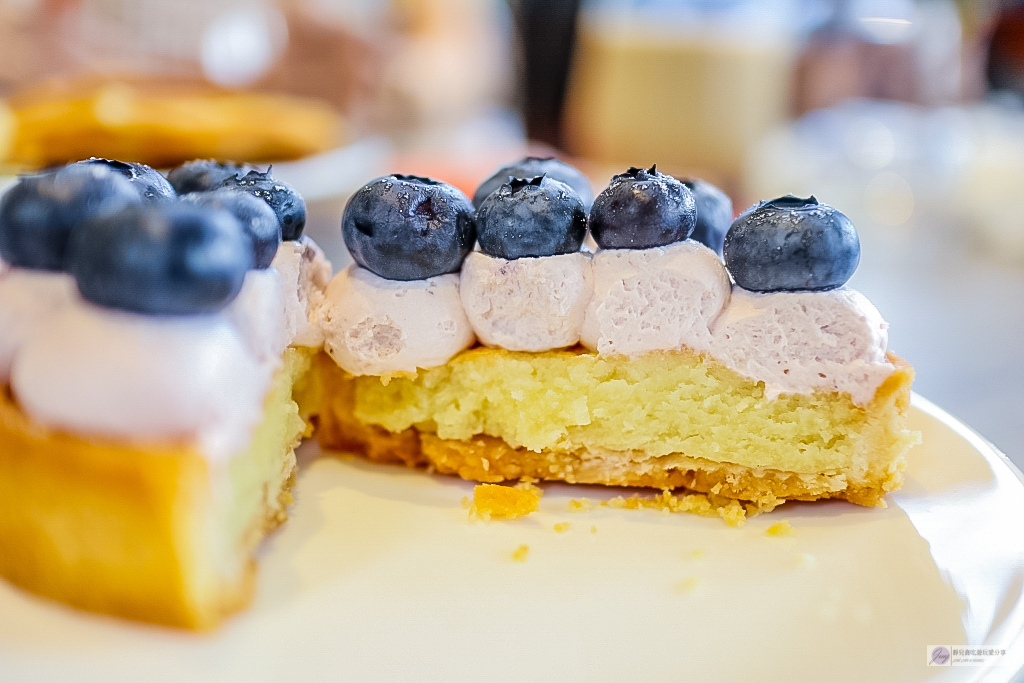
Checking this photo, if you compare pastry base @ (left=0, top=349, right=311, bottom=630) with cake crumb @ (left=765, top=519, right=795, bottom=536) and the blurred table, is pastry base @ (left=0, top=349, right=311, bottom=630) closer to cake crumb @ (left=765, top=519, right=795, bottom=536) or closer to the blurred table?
cake crumb @ (left=765, top=519, right=795, bottom=536)

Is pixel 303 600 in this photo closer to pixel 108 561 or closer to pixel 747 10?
pixel 108 561

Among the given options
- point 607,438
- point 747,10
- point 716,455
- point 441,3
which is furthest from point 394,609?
point 441,3

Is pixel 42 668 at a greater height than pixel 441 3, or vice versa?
pixel 441 3

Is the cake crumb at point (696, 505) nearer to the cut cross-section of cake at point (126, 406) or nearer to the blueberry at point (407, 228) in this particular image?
the blueberry at point (407, 228)

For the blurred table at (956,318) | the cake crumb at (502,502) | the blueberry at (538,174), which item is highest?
the blueberry at (538,174)

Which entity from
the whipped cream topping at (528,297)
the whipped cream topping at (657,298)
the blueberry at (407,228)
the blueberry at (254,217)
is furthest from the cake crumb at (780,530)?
the blueberry at (254,217)

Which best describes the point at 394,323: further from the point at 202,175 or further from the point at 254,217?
the point at 202,175

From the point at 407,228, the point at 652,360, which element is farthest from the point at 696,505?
the point at 407,228
